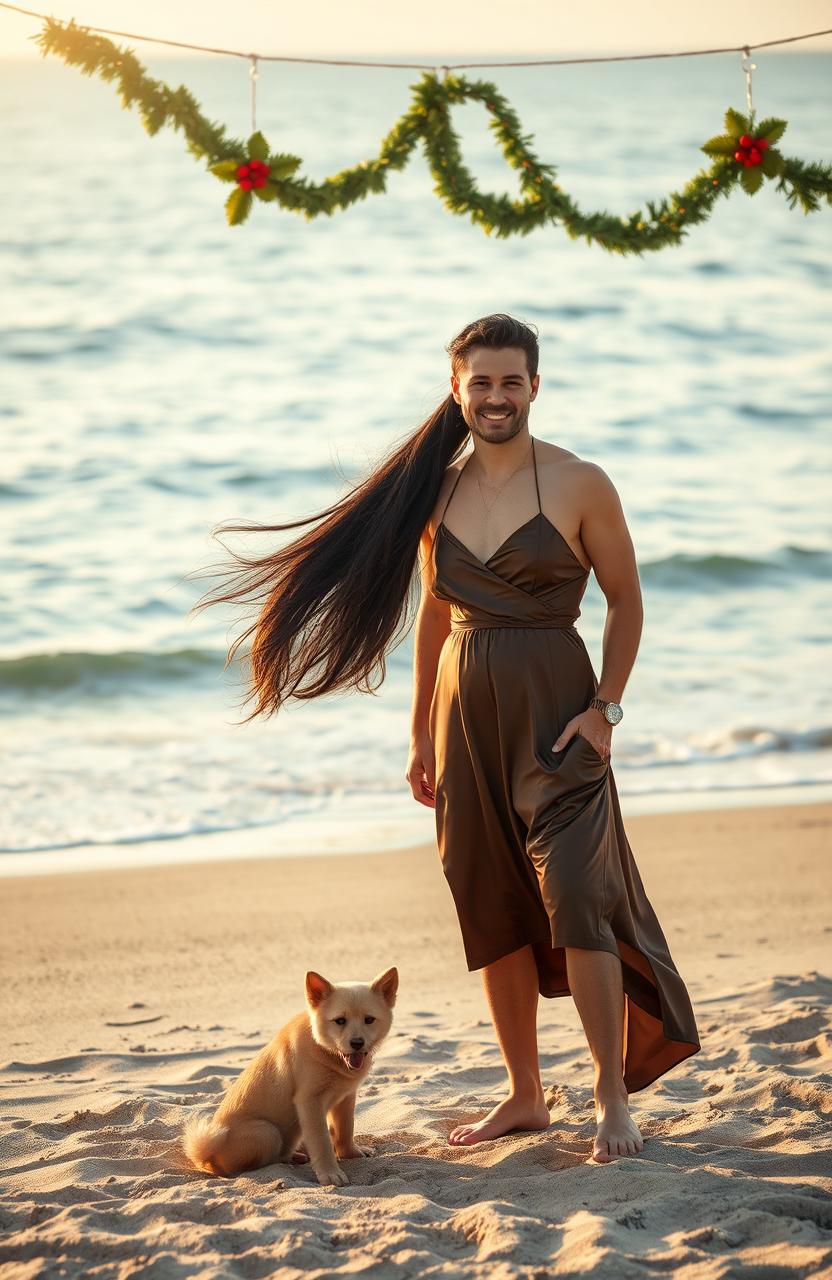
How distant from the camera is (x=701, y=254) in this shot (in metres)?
24.5

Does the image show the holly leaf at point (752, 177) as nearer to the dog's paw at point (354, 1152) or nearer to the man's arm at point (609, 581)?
the man's arm at point (609, 581)

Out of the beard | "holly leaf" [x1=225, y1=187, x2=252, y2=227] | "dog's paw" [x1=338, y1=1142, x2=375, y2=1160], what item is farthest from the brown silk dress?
"holly leaf" [x1=225, y1=187, x2=252, y2=227]

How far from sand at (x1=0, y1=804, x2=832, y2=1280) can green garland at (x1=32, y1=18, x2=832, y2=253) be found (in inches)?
110

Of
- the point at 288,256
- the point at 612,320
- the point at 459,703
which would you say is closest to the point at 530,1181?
the point at 459,703

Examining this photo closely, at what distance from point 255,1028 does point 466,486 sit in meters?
2.29

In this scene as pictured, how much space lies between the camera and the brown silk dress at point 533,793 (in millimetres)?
3611

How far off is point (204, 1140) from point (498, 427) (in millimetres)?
2021

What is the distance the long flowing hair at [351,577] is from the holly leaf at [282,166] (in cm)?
108

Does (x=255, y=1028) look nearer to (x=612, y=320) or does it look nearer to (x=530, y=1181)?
(x=530, y=1181)

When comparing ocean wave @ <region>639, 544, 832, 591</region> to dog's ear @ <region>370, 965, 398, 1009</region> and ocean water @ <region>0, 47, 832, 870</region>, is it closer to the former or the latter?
ocean water @ <region>0, 47, 832, 870</region>

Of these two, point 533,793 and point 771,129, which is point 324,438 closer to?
point 771,129

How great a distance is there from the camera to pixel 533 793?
363 centimetres

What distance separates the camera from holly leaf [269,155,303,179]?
457cm

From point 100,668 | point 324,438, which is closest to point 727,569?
point 324,438
